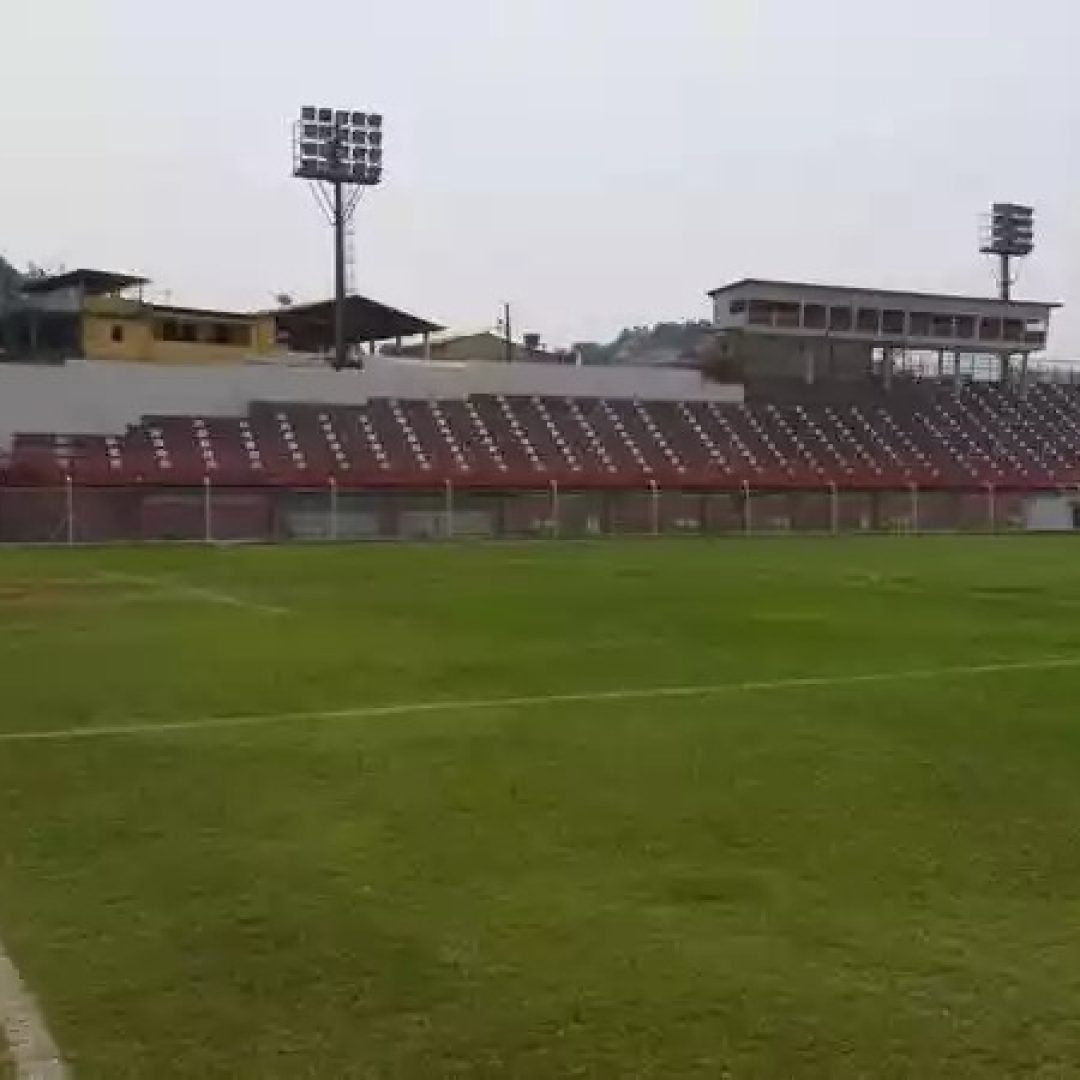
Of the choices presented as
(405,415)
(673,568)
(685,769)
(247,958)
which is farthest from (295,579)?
(405,415)

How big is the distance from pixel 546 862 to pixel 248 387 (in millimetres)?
48687

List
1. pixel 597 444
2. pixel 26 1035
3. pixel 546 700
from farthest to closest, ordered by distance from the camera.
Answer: pixel 597 444 < pixel 546 700 < pixel 26 1035

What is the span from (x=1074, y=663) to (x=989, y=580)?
14183 millimetres

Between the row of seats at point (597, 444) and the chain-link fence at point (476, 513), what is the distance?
75 centimetres

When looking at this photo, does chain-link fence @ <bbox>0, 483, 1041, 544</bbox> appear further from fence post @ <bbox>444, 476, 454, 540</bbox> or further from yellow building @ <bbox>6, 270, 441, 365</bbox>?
yellow building @ <bbox>6, 270, 441, 365</bbox>

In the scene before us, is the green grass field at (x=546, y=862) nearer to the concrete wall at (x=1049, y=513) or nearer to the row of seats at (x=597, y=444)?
the row of seats at (x=597, y=444)

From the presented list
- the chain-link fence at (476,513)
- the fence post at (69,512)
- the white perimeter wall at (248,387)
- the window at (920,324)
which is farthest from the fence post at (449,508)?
the window at (920,324)

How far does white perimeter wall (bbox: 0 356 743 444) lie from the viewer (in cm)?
4950

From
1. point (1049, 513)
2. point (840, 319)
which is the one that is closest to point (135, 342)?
point (840, 319)

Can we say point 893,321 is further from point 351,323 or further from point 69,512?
point 69,512

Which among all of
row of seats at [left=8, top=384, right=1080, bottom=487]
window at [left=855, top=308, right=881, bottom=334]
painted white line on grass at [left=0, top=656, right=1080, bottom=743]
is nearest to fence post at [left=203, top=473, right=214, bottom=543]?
row of seats at [left=8, top=384, right=1080, bottom=487]

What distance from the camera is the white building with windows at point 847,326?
219 ft

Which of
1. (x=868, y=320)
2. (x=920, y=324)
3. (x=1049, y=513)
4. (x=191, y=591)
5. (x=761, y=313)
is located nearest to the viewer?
(x=191, y=591)

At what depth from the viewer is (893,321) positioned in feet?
226
